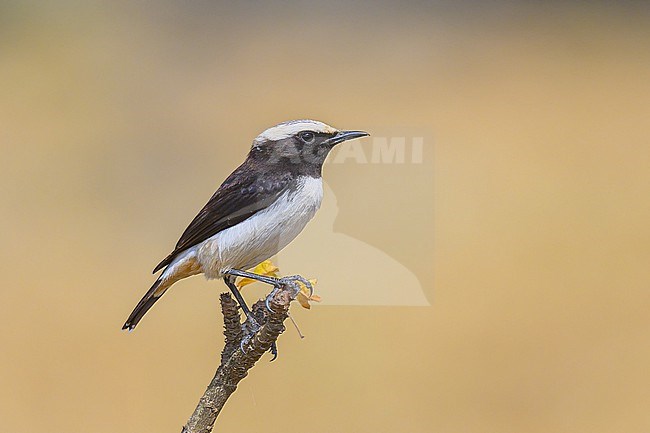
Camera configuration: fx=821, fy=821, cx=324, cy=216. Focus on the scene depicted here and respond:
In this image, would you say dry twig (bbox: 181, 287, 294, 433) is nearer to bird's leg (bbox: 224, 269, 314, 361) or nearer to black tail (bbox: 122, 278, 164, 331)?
bird's leg (bbox: 224, 269, 314, 361)

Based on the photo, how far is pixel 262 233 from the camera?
0.90 metres

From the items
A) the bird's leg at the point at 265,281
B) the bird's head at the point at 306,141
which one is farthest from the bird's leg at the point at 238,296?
the bird's head at the point at 306,141

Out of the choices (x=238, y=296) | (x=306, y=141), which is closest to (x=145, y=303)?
(x=238, y=296)

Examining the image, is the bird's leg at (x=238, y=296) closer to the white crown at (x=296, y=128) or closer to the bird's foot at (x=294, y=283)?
the bird's foot at (x=294, y=283)

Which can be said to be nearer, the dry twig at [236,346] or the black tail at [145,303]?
the dry twig at [236,346]

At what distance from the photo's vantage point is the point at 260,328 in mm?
843

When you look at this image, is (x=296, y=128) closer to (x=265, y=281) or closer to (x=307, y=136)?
(x=307, y=136)

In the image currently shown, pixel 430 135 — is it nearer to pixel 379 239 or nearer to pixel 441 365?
pixel 379 239

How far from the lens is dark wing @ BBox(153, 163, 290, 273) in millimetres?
904

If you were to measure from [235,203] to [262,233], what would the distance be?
48 mm

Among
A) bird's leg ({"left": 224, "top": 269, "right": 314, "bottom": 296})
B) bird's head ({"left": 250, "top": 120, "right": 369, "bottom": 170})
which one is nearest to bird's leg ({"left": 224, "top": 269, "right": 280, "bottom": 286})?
bird's leg ({"left": 224, "top": 269, "right": 314, "bottom": 296})

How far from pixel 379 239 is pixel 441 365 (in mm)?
272

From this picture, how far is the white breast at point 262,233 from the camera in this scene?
90cm

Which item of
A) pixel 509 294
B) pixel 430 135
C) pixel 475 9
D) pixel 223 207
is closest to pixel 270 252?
pixel 223 207
